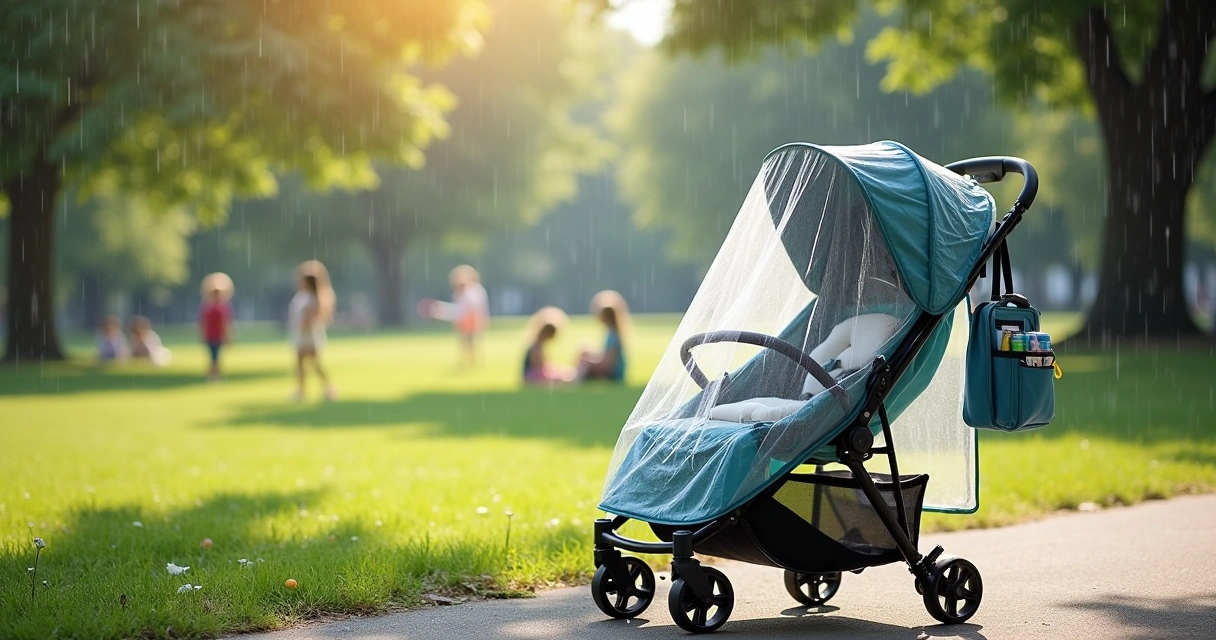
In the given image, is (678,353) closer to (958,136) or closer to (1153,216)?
(1153,216)

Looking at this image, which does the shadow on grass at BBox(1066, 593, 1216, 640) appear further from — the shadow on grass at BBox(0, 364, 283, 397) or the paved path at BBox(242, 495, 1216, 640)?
the shadow on grass at BBox(0, 364, 283, 397)

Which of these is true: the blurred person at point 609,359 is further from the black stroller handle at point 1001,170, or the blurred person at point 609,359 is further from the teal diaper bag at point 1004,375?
the teal diaper bag at point 1004,375

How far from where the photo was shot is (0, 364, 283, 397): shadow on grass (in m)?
20.9

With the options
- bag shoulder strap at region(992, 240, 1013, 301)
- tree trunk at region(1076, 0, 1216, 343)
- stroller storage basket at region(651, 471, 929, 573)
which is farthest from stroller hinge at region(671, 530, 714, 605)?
tree trunk at region(1076, 0, 1216, 343)

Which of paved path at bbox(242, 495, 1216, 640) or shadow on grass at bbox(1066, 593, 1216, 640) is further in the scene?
paved path at bbox(242, 495, 1216, 640)

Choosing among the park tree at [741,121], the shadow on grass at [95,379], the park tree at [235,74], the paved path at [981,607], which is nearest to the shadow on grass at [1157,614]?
the paved path at [981,607]

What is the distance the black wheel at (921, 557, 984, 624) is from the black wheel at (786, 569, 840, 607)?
507 millimetres

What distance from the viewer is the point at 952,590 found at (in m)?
5.17

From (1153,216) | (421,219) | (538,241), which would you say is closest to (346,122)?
(1153,216)

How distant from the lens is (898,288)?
5.33m

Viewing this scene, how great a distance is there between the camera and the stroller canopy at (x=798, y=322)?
16.3ft

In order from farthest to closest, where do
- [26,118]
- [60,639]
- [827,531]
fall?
[26,118], [827,531], [60,639]

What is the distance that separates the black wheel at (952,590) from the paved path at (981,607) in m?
0.06

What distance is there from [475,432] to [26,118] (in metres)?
10.7
